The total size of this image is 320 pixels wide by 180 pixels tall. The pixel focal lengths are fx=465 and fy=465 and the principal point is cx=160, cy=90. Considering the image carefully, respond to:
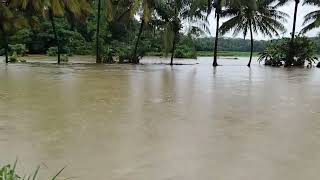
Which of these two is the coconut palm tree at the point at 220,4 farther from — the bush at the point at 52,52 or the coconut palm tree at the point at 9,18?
the bush at the point at 52,52

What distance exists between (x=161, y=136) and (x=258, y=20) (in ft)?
72.9

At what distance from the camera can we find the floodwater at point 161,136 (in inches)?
153

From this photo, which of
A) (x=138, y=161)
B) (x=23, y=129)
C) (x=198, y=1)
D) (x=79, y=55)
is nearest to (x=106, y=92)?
(x=23, y=129)

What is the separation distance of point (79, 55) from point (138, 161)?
3449 centimetres

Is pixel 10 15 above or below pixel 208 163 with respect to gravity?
above

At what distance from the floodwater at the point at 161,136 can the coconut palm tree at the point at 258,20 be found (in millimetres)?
17215

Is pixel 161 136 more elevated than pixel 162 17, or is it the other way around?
pixel 162 17

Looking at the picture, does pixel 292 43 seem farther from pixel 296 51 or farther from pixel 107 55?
pixel 107 55

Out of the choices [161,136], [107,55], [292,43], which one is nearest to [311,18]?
[292,43]

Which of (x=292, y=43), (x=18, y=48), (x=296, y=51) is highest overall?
(x=292, y=43)

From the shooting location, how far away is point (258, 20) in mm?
26250

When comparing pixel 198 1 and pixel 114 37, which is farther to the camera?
pixel 114 37

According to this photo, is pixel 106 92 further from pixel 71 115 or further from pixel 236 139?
pixel 236 139

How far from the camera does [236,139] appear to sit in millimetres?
5047
